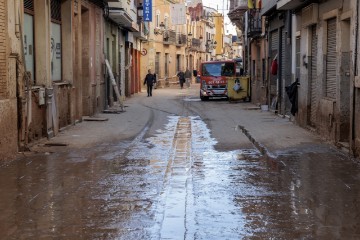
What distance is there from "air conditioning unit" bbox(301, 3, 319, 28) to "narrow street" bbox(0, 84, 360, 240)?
2.99m

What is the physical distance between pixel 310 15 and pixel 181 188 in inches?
370

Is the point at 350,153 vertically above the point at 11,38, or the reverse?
the point at 11,38

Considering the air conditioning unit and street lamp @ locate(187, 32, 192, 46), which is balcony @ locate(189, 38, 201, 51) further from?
the air conditioning unit

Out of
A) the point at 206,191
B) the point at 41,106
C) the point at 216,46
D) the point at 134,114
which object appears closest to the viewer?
the point at 206,191

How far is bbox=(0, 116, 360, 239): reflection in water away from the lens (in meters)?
6.41

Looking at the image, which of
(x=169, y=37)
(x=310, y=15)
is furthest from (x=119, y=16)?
(x=169, y=37)

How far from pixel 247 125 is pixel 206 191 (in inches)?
394

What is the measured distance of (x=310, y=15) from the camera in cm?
1655

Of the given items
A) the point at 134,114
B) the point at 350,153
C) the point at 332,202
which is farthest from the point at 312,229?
the point at 134,114

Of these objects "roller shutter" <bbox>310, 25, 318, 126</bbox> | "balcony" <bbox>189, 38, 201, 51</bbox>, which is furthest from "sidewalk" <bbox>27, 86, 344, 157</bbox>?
"balcony" <bbox>189, 38, 201, 51</bbox>

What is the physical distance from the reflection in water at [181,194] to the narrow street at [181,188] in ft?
0.04

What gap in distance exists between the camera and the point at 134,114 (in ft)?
76.3

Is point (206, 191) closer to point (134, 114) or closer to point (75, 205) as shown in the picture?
point (75, 205)

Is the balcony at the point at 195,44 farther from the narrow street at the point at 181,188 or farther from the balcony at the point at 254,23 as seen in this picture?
the narrow street at the point at 181,188
